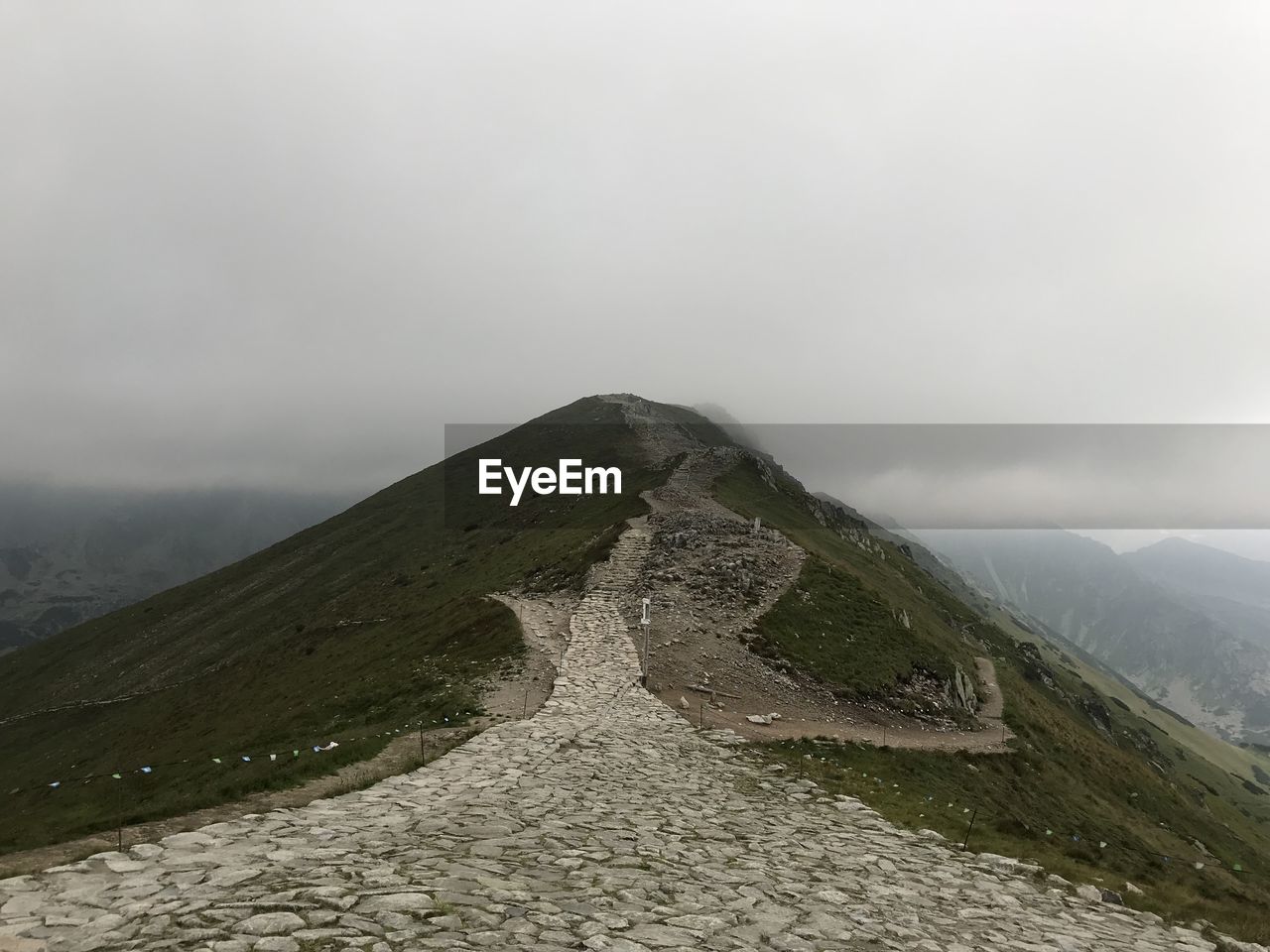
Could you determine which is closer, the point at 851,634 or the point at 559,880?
the point at 559,880

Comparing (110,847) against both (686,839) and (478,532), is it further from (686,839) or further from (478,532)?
(478,532)

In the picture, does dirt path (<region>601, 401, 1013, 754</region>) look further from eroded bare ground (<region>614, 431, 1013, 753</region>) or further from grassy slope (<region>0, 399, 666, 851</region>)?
grassy slope (<region>0, 399, 666, 851</region>)

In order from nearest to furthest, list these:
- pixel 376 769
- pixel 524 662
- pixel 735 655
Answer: pixel 376 769, pixel 524 662, pixel 735 655

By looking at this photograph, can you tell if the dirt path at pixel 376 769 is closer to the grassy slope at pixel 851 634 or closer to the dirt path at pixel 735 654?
the dirt path at pixel 735 654
